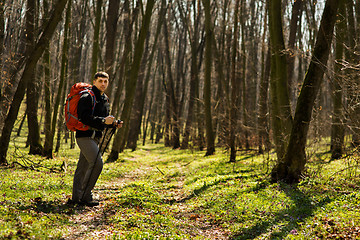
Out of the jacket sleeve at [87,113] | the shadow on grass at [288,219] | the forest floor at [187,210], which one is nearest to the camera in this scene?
the forest floor at [187,210]

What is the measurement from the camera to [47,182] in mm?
8656

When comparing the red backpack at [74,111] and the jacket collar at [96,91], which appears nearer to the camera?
the red backpack at [74,111]

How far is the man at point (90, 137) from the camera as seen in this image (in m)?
6.32

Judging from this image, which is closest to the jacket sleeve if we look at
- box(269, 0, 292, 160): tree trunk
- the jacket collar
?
the jacket collar

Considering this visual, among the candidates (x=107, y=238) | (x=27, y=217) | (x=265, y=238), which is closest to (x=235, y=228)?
(x=265, y=238)

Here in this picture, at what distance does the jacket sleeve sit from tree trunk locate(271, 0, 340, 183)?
18.5 feet

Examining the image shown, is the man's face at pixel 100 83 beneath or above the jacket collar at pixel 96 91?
above

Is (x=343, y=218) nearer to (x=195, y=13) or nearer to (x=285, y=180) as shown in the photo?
(x=285, y=180)

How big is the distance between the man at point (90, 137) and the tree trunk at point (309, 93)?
5.25 metres

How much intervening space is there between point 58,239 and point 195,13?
25.3 metres

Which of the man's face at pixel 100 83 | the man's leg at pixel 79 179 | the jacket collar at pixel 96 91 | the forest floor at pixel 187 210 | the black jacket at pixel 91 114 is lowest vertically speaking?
the forest floor at pixel 187 210

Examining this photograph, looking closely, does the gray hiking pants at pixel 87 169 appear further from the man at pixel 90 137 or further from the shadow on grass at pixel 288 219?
the shadow on grass at pixel 288 219

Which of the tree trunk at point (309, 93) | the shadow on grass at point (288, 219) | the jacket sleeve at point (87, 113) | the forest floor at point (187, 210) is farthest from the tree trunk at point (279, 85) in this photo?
the jacket sleeve at point (87, 113)

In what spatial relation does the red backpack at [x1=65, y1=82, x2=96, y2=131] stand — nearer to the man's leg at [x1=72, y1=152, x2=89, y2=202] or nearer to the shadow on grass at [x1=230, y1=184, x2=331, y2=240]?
the man's leg at [x1=72, y1=152, x2=89, y2=202]
